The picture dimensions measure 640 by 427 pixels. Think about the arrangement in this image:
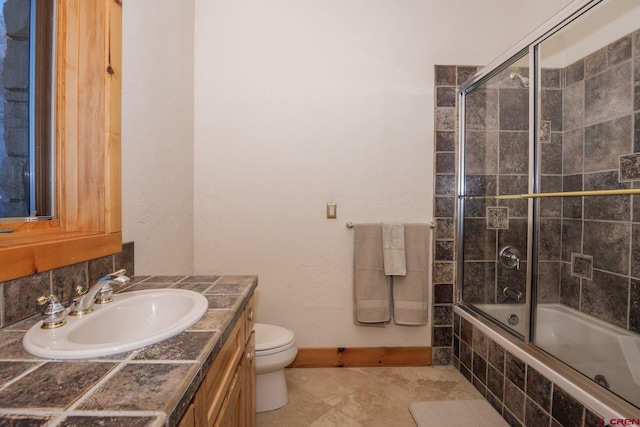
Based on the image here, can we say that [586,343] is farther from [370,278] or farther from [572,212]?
[370,278]

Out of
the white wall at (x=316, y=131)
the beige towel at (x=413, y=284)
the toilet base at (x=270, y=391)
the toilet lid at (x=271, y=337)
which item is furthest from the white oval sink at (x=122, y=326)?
the beige towel at (x=413, y=284)

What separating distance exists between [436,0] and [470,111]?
31.0 inches

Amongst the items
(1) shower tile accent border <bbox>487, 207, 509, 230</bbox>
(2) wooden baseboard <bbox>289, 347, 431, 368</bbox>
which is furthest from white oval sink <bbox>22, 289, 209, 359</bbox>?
(1) shower tile accent border <bbox>487, 207, 509, 230</bbox>

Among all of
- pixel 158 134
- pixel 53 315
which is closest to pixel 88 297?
pixel 53 315

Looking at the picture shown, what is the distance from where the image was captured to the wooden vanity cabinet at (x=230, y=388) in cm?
63

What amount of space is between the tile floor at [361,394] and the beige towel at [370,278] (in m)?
0.36

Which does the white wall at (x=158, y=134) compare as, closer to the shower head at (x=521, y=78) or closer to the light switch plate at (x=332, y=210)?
the light switch plate at (x=332, y=210)

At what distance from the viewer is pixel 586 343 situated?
5.31 ft

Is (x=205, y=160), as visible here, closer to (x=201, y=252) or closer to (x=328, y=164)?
(x=201, y=252)

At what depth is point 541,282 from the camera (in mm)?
1747

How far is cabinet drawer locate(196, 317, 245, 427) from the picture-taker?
2.11ft

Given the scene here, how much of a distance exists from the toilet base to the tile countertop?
1017 mm

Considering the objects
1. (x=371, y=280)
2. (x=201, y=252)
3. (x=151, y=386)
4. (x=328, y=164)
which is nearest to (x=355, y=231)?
(x=371, y=280)

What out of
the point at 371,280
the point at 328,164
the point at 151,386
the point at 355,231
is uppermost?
the point at 328,164
